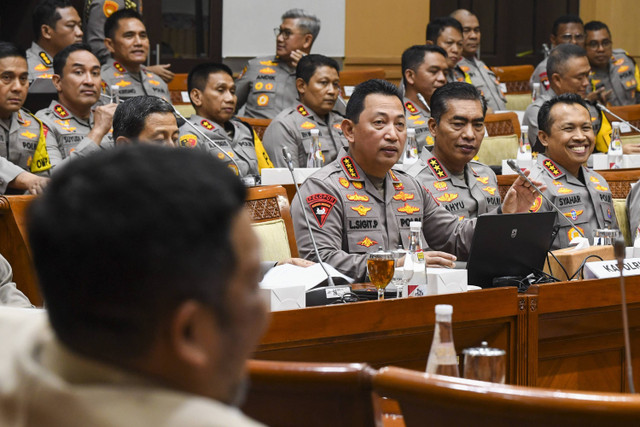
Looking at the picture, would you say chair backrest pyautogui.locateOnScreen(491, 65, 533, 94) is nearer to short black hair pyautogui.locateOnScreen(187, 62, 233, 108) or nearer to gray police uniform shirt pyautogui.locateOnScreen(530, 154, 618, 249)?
short black hair pyautogui.locateOnScreen(187, 62, 233, 108)

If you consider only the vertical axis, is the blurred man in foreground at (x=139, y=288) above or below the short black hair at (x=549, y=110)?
→ below

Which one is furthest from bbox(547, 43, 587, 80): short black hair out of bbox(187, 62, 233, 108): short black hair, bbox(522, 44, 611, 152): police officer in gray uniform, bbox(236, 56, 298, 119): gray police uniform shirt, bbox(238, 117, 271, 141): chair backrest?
bbox(187, 62, 233, 108): short black hair

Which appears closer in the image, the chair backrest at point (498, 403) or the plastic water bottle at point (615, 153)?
the chair backrest at point (498, 403)

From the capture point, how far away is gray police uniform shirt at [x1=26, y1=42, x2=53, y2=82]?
17.5 feet

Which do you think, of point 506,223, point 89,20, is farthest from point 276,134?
point 506,223

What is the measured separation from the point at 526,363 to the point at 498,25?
23.1ft

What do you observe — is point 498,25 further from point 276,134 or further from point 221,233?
point 221,233

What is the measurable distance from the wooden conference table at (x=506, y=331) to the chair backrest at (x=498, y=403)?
2.62 feet

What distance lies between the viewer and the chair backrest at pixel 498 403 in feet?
2.89

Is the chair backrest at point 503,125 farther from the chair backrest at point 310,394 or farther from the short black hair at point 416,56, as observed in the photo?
the chair backrest at point 310,394

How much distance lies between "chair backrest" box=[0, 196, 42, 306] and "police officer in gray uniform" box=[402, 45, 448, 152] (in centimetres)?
326

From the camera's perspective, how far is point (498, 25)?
871 cm

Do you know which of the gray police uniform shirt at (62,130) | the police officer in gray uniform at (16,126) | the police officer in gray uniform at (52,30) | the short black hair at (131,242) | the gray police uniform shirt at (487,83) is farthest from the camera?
the gray police uniform shirt at (487,83)

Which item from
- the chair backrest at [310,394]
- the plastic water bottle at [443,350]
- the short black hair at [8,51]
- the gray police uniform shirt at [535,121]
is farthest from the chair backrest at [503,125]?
the chair backrest at [310,394]
